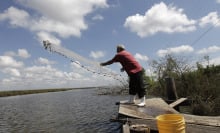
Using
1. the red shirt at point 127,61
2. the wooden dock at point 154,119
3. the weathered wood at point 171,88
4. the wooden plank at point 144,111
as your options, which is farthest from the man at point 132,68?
the weathered wood at point 171,88

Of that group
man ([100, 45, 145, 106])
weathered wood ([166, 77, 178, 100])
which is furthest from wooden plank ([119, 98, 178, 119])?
weathered wood ([166, 77, 178, 100])

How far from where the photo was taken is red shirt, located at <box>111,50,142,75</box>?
8883mm

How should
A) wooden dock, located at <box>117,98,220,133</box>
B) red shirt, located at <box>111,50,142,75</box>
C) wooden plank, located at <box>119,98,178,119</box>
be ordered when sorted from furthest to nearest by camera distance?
red shirt, located at <box>111,50,142,75</box>, wooden plank, located at <box>119,98,178,119</box>, wooden dock, located at <box>117,98,220,133</box>

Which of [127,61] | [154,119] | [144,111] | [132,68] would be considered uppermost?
[127,61]

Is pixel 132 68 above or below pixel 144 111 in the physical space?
above

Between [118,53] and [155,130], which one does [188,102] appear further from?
[155,130]

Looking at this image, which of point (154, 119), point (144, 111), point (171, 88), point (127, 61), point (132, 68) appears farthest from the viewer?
point (171, 88)

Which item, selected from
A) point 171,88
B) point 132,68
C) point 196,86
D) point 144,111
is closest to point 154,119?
point 144,111

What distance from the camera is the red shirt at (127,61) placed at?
8.88 metres

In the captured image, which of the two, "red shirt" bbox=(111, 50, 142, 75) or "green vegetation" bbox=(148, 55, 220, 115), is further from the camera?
"green vegetation" bbox=(148, 55, 220, 115)

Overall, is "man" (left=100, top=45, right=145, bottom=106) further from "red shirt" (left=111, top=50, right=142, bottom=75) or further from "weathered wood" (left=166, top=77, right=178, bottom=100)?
"weathered wood" (left=166, top=77, right=178, bottom=100)

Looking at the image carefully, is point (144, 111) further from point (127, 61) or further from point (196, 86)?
point (196, 86)

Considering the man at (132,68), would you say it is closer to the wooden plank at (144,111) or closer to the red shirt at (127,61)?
the red shirt at (127,61)

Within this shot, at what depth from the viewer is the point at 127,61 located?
893 centimetres
